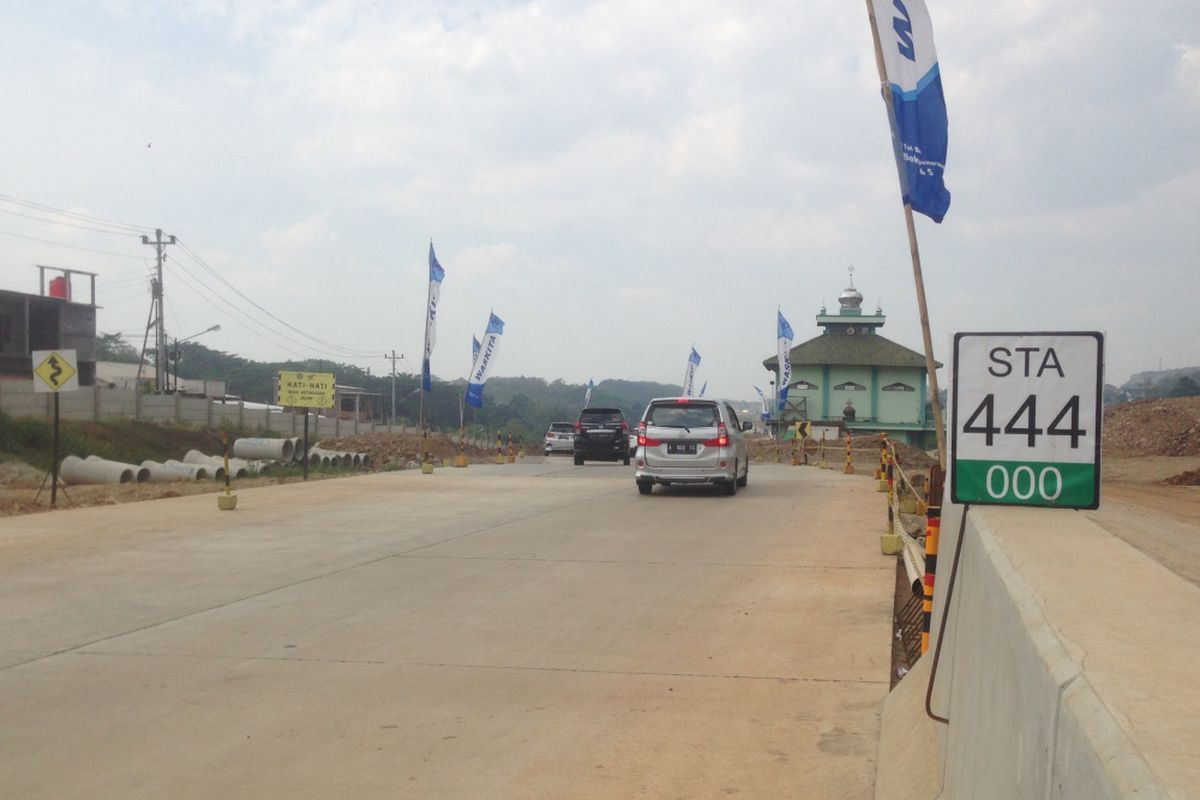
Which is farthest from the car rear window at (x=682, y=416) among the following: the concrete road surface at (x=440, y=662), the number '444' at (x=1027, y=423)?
the number '444' at (x=1027, y=423)

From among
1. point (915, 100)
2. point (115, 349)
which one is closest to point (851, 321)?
point (915, 100)

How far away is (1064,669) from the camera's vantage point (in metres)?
2.23

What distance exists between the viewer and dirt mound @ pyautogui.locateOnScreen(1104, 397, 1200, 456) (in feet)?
124

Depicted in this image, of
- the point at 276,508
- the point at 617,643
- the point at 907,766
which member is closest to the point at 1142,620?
the point at 907,766

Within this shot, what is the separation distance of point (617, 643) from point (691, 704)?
5.33 ft

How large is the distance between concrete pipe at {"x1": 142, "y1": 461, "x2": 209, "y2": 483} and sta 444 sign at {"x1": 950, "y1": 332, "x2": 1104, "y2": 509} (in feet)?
86.0

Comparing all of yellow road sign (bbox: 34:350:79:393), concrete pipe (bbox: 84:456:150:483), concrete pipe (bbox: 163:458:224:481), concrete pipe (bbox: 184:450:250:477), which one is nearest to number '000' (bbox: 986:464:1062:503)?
yellow road sign (bbox: 34:350:79:393)

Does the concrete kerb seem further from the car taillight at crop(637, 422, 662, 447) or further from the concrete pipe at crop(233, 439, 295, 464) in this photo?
the concrete pipe at crop(233, 439, 295, 464)

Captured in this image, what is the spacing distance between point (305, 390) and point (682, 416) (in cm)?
964

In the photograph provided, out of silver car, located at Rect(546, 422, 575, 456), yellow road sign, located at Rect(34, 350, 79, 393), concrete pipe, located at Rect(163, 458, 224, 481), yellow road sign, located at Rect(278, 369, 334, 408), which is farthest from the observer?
silver car, located at Rect(546, 422, 575, 456)

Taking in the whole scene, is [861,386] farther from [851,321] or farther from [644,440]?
[644,440]

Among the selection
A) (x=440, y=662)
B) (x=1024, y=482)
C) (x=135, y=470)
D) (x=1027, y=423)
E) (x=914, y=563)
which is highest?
(x=1027, y=423)

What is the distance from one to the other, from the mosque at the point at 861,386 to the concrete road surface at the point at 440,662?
45550 mm

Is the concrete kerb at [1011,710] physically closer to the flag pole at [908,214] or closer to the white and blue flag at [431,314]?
the flag pole at [908,214]
